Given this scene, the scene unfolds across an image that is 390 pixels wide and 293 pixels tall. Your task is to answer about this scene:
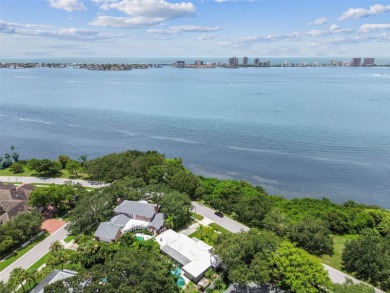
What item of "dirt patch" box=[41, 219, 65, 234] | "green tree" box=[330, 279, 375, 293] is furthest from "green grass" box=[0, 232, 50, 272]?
"green tree" box=[330, 279, 375, 293]

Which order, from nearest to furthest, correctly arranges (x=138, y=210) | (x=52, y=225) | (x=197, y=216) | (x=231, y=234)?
(x=231, y=234) → (x=138, y=210) → (x=52, y=225) → (x=197, y=216)

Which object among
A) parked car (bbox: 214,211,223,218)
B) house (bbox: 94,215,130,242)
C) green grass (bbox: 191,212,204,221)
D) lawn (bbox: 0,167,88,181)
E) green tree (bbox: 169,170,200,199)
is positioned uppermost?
green tree (bbox: 169,170,200,199)

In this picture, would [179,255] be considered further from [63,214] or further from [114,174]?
[114,174]

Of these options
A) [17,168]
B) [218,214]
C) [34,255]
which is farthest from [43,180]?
[218,214]

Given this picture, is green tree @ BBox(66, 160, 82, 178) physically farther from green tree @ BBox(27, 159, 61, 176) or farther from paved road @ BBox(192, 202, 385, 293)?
paved road @ BBox(192, 202, 385, 293)

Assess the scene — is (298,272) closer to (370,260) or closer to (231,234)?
(231,234)

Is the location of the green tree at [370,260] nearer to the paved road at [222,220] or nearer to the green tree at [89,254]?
the paved road at [222,220]
